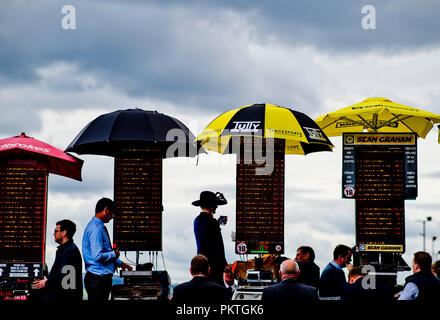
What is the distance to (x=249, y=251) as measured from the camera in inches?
492

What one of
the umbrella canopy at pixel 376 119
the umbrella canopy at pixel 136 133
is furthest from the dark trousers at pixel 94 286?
the umbrella canopy at pixel 376 119

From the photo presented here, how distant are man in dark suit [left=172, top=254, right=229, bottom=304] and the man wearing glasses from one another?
1403mm

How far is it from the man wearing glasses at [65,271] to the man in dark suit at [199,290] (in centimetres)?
140

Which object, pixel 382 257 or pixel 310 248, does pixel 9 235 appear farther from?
pixel 382 257

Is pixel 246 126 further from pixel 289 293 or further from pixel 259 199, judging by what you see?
pixel 289 293

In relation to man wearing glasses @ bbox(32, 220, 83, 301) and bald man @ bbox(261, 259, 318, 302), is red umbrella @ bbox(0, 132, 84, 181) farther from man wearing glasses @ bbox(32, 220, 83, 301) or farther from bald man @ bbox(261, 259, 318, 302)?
bald man @ bbox(261, 259, 318, 302)

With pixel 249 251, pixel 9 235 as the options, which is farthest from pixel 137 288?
pixel 9 235

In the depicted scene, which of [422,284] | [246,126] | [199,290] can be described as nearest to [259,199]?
[246,126]

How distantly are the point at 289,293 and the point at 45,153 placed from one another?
628cm

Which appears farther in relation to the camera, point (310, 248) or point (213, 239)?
point (310, 248)

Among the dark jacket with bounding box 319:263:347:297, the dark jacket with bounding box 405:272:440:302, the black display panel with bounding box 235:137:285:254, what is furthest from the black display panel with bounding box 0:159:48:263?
the dark jacket with bounding box 405:272:440:302

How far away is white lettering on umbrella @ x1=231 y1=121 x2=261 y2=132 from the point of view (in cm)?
1176
